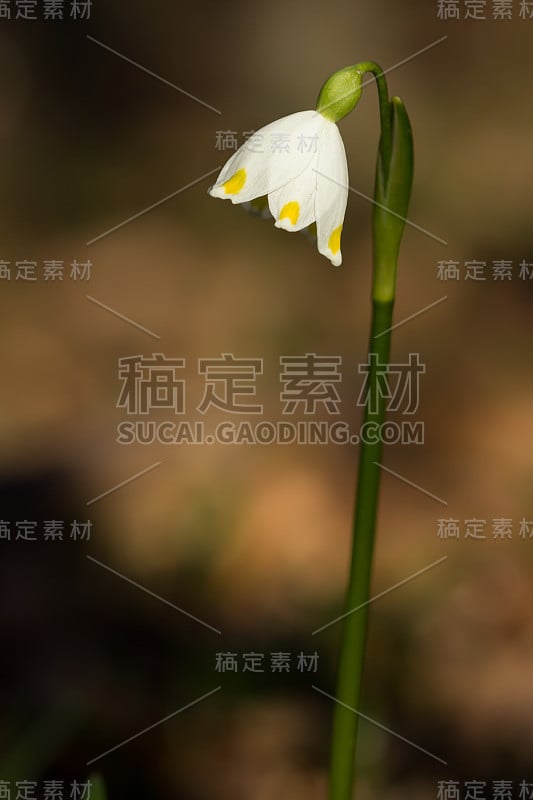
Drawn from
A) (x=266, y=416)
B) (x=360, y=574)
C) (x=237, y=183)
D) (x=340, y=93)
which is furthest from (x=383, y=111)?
(x=266, y=416)

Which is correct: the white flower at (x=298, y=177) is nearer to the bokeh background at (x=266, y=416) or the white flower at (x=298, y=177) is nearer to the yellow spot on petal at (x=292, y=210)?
the yellow spot on petal at (x=292, y=210)

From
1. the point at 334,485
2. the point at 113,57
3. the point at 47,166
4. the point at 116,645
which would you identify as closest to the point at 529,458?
the point at 334,485

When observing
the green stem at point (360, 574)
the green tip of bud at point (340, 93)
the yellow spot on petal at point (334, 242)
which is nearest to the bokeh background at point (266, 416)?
the green stem at point (360, 574)

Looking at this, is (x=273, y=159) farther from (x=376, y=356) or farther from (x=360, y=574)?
(x=360, y=574)

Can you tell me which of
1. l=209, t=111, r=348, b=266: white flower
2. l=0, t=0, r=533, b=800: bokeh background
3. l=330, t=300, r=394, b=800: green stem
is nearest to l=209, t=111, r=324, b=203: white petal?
l=209, t=111, r=348, b=266: white flower

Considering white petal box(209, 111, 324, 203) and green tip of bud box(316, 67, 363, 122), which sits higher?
green tip of bud box(316, 67, 363, 122)

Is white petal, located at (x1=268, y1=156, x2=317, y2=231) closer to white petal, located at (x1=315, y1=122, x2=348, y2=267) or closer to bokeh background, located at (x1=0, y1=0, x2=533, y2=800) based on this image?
white petal, located at (x1=315, y1=122, x2=348, y2=267)

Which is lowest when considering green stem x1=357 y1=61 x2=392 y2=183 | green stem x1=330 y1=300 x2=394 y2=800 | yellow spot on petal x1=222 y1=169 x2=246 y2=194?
green stem x1=330 y1=300 x2=394 y2=800
